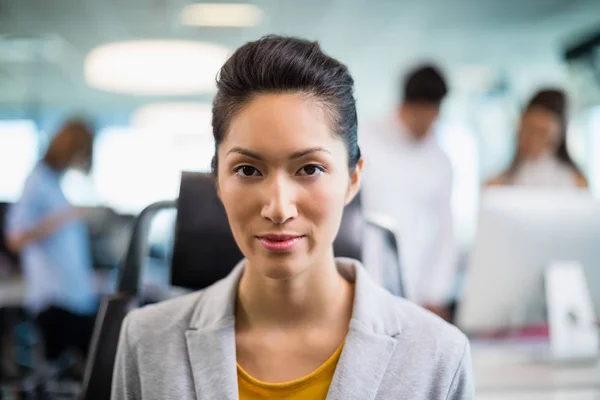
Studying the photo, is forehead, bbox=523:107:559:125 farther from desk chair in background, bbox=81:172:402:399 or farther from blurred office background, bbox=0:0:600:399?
desk chair in background, bbox=81:172:402:399

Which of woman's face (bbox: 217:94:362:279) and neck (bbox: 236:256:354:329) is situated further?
neck (bbox: 236:256:354:329)

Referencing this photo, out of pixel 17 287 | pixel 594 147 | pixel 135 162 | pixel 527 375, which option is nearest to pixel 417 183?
pixel 527 375

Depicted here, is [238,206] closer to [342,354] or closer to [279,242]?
[279,242]

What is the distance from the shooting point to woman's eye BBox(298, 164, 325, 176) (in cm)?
86

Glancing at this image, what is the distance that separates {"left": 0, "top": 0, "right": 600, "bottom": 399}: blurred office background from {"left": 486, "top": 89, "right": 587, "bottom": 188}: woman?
1152mm

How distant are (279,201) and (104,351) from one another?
0.52m

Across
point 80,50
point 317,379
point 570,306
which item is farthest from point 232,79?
point 80,50

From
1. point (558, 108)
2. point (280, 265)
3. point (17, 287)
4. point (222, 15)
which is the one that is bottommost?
point (17, 287)

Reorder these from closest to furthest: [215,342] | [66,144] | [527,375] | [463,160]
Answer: [215,342]
[527,375]
[66,144]
[463,160]

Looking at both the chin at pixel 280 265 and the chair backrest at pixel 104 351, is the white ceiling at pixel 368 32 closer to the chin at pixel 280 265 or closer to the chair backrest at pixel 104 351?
the chair backrest at pixel 104 351

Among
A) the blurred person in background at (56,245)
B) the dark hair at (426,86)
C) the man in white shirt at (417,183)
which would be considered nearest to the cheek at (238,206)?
the man in white shirt at (417,183)

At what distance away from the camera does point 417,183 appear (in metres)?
2.35

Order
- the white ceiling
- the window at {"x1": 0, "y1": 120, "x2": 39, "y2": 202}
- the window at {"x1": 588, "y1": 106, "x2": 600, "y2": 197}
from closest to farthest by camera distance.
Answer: the white ceiling → the window at {"x1": 588, "y1": 106, "x2": 600, "y2": 197} → the window at {"x1": 0, "y1": 120, "x2": 39, "y2": 202}

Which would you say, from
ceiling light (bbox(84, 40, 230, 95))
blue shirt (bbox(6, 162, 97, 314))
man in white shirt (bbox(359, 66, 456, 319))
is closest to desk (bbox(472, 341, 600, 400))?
man in white shirt (bbox(359, 66, 456, 319))
